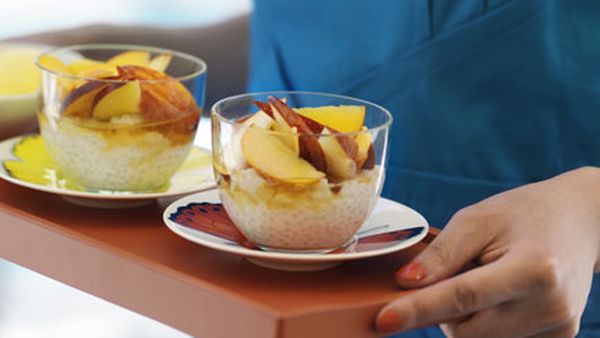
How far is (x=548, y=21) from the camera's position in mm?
821

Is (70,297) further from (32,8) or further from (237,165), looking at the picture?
(237,165)

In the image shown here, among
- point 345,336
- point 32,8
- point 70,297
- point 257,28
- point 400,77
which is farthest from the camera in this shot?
point 32,8

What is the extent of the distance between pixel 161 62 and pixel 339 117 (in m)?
0.22

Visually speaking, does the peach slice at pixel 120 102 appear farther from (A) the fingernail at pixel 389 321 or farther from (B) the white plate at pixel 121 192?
(A) the fingernail at pixel 389 321

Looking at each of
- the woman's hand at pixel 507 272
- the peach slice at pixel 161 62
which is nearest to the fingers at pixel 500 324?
the woman's hand at pixel 507 272

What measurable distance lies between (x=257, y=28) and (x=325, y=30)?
105 mm

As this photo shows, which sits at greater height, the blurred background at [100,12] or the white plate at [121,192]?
the white plate at [121,192]

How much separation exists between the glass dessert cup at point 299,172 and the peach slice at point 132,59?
0.61 feet

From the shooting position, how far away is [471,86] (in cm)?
84

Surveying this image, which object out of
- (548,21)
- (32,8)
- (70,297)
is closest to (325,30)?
(548,21)

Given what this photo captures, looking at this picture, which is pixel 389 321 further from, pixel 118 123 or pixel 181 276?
pixel 118 123

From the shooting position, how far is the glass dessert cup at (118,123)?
71 cm

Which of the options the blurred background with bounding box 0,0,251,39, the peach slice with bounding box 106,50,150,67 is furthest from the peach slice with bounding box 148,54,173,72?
the blurred background with bounding box 0,0,251,39

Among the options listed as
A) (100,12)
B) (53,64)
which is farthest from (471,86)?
(100,12)
